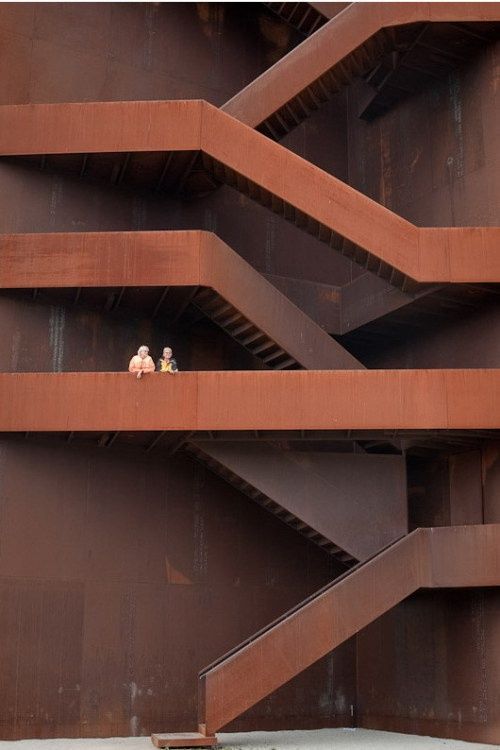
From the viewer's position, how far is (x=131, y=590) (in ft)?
73.4

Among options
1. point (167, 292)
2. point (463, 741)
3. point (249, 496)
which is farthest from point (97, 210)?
point (463, 741)

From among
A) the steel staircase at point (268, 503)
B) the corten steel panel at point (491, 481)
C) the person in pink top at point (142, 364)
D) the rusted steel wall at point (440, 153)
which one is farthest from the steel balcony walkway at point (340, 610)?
the rusted steel wall at point (440, 153)

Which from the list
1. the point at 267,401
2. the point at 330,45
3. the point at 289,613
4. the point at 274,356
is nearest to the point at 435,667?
the point at 289,613

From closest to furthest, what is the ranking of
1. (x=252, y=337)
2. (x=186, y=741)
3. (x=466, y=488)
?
(x=186, y=741) < (x=466, y=488) < (x=252, y=337)

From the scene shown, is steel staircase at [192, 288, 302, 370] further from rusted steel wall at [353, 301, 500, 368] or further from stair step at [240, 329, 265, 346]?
rusted steel wall at [353, 301, 500, 368]

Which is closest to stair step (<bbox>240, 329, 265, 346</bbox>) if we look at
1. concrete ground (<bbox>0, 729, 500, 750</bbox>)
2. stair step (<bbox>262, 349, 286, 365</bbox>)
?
stair step (<bbox>262, 349, 286, 365</bbox>)

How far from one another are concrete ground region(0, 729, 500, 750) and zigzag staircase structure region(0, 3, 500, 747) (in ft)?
3.39

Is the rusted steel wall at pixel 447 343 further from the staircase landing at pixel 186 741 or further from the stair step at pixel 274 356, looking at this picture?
the staircase landing at pixel 186 741

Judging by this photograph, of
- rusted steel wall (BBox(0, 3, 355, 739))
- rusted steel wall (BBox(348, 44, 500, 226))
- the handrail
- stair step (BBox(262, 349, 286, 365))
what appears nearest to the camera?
the handrail

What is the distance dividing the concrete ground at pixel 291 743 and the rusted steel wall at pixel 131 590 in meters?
0.84

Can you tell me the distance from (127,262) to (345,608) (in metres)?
8.29

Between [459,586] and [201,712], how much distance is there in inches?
212

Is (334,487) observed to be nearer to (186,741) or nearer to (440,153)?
(186,741)

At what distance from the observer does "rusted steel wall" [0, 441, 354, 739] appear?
69.9 ft
